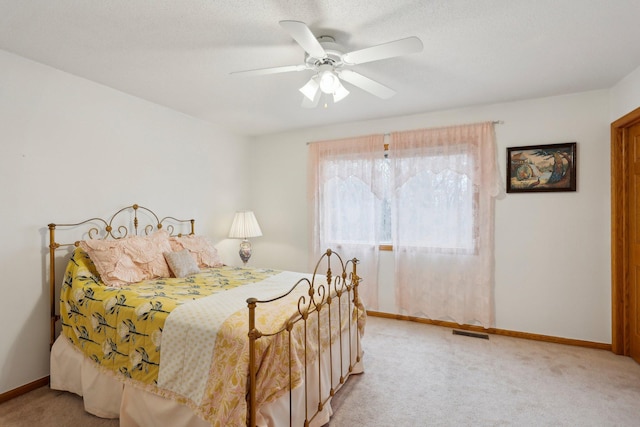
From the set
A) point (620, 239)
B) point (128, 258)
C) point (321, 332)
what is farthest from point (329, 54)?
point (620, 239)

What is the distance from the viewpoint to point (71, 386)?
2.32 metres

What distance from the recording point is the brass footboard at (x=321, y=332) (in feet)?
4.80

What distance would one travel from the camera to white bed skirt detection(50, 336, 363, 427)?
5.51 ft

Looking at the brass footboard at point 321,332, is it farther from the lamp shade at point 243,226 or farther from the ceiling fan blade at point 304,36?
the lamp shade at point 243,226

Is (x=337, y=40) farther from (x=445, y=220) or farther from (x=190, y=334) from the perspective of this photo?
(x=445, y=220)

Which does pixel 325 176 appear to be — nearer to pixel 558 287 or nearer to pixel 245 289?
pixel 245 289

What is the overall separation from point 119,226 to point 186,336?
186 cm

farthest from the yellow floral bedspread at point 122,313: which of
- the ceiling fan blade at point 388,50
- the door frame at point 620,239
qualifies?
the door frame at point 620,239

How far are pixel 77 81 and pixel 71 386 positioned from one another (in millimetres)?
2464

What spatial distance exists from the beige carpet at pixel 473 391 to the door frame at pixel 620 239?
227 millimetres

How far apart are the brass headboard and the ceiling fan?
1.92 meters

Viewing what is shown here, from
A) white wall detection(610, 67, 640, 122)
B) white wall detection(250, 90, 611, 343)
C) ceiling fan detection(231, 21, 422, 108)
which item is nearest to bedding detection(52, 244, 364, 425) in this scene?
ceiling fan detection(231, 21, 422, 108)

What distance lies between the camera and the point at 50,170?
253 cm

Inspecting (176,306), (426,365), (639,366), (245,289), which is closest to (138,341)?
(176,306)
